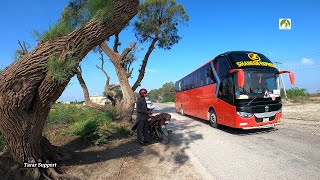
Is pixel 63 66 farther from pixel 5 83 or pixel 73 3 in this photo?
pixel 73 3

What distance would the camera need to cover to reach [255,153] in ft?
26.1

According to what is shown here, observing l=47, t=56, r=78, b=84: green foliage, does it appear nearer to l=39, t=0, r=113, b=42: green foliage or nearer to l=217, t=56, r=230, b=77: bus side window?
l=39, t=0, r=113, b=42: green foliage

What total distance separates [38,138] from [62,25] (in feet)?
7.84

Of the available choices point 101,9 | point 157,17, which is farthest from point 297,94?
point 101,9

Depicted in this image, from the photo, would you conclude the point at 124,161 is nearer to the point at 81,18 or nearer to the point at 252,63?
the point at 81,18

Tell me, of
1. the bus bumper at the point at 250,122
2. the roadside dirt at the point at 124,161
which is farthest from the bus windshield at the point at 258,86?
the roadside dirt at the point at 124,161

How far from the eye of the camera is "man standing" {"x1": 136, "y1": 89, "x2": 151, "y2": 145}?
957 cm

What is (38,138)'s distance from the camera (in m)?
6.01

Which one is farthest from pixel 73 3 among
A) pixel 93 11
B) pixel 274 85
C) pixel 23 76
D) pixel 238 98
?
pixel 274 85

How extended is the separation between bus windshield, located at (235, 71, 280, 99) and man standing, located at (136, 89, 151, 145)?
3810mm

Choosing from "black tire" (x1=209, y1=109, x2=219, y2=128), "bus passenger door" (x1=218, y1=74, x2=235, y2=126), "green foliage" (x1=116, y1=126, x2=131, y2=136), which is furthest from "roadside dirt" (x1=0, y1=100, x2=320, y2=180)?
"black tire" (x1=209, y1=109, x2=219, y2=128)

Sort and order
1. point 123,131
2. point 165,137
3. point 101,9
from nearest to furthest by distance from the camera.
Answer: point 101,9, point 165,137, point 123,131

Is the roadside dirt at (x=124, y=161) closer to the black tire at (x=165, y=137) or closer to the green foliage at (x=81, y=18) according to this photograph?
the black tire at (x=165, y=137)

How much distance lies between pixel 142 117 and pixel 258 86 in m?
4.86
